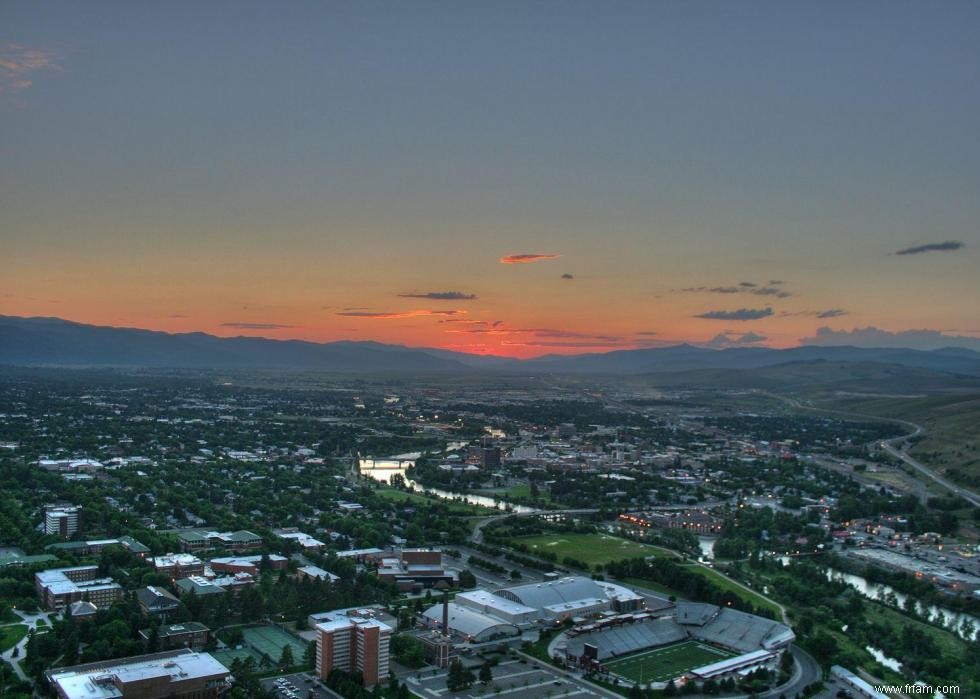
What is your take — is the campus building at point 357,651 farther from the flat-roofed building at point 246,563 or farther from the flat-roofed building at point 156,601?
the flat-roofed building at point 246,563

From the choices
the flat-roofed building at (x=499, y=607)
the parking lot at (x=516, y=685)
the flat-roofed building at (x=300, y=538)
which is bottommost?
the parking lot at (x=516, y=685)

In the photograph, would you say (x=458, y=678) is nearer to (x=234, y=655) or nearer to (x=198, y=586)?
(x=234, y=655)

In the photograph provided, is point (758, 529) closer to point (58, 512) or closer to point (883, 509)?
point (883, 509)

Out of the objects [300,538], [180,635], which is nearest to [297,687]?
[180,635]

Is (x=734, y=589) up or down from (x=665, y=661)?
up

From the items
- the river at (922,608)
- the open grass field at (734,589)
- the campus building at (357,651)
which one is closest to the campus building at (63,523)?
the campus building at (357,651)

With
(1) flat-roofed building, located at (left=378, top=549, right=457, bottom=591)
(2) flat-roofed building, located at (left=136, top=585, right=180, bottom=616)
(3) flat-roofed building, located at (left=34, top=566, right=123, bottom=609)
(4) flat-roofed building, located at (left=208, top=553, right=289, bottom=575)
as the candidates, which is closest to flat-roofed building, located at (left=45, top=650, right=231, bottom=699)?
(2) flat-roofed building, located at (left=136, top=585, right=180, bottom=616)
